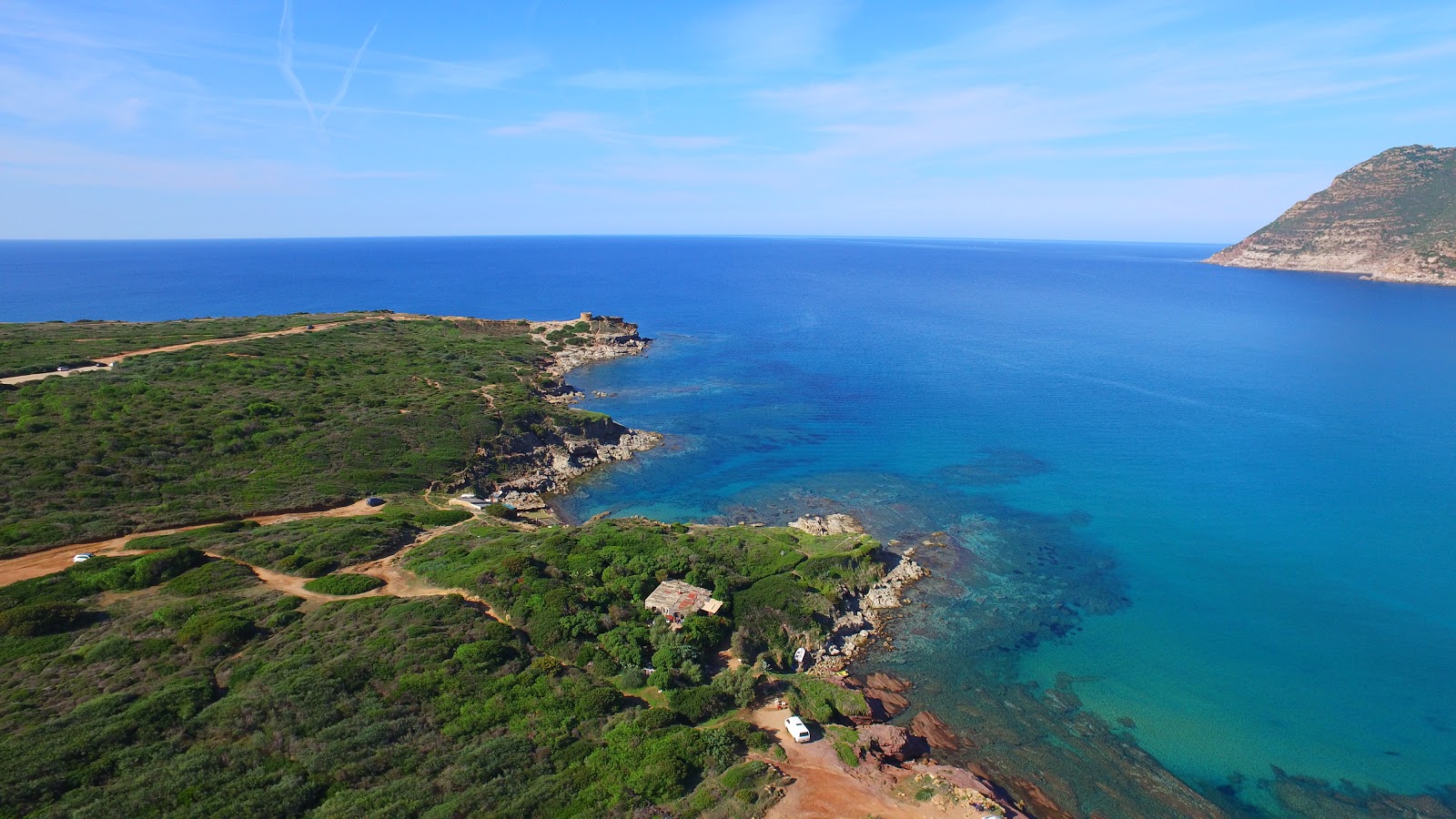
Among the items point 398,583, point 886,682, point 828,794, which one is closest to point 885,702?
point 886,682

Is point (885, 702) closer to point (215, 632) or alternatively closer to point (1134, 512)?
point (215, 632)

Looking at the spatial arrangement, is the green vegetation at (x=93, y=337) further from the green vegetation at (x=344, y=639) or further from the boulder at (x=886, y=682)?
the boulder at (x=886, y=682)

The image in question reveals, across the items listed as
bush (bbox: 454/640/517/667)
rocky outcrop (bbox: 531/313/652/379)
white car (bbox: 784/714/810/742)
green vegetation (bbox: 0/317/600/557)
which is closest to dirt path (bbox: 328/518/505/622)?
bush (bbox: 454/640/517/667)

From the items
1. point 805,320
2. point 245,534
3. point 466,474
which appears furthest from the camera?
point 805,320

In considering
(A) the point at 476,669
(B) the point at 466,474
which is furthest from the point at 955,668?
(B) the point at 466,474

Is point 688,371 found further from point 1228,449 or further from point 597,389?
point 1228,449

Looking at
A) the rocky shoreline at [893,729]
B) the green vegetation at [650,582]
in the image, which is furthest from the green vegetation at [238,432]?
the rocky shoreline at [893,729]
